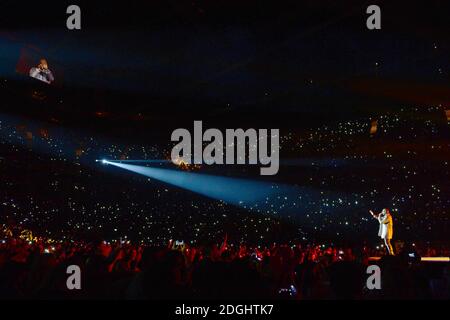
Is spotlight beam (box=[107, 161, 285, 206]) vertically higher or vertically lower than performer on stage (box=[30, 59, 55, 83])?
lower

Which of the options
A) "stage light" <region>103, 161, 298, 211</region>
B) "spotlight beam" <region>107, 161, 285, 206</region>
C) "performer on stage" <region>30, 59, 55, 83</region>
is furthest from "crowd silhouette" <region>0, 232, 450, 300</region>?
"spotlight beam" <region>107, 161, 285, 206</region>

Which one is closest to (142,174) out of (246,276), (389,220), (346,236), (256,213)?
(256,213)

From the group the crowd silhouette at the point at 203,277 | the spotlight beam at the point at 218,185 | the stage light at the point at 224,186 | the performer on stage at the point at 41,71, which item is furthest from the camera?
the spotlight beam at the point at 218,185

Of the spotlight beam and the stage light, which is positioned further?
the spotlight beam

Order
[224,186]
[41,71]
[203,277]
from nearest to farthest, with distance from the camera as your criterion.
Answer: [203,277] < [41,71] < [224,186]

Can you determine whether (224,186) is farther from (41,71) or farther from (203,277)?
(203,277)

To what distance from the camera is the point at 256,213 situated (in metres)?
17.5

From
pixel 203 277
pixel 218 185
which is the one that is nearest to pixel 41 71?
pixel 203 277

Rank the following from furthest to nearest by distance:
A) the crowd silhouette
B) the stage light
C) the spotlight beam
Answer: the spotlight beam
the stage light
the crowd silhouette

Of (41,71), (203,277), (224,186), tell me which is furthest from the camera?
(224,186)

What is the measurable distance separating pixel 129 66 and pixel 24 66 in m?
2.26

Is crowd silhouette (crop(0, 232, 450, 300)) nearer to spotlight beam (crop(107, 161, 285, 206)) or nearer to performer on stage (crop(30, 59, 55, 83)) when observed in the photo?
performer on stage (crop(30, 59, 55, 83))

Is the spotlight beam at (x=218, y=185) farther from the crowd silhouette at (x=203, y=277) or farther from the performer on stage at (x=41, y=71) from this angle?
the crowd silhouette at (x=203, y=277)

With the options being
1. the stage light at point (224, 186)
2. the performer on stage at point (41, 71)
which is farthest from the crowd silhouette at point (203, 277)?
the stage light at point (224, 186)
